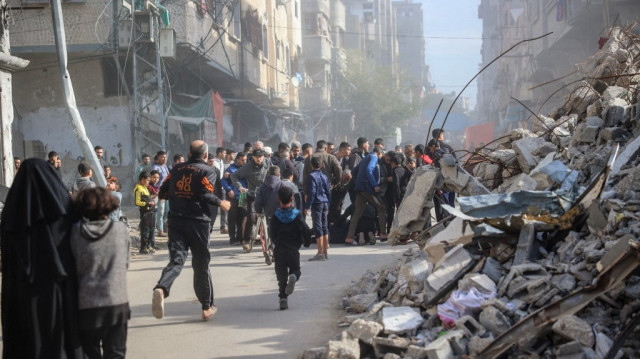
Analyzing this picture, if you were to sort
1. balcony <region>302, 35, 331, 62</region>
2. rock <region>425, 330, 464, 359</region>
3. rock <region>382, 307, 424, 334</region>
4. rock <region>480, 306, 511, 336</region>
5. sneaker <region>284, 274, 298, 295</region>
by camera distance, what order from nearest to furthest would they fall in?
rock <region>425, 330, 464, 359</region> < rock <region>480, 306, 511, 336</region> < rock <region>382, 307, 424, 334</region> < sneaker <region>284, 274, 298, 295</region> < balcony <region>302, 35, 331, 62</region>

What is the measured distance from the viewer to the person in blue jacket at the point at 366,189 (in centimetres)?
1301

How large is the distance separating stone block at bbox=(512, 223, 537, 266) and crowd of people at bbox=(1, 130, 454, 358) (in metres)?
2.46

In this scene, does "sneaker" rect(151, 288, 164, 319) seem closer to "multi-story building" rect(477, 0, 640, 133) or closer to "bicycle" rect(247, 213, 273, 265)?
"bicycle" rect(247, 213, 273, 265)

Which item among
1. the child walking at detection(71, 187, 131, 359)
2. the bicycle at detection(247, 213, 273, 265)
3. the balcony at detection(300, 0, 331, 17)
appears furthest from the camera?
the balcony at detection(300, 0, 331, 17)

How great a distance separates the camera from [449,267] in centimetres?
661

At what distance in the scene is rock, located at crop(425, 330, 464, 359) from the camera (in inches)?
201

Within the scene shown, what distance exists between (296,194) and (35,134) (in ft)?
45.3

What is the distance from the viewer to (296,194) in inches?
408

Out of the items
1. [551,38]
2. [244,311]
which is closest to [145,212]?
[244,311]

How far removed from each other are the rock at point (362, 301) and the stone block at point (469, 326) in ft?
6.22

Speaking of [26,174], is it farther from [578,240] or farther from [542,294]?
[578,240]

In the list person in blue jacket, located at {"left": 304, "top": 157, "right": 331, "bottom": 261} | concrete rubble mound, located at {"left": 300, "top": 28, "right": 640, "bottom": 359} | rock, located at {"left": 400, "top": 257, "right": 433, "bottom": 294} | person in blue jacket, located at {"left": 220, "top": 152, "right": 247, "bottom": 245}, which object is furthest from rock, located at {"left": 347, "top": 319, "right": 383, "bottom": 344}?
person in blue jacket, located at {"left": 220, "top": 152, "right": 247, "bottom": 245}

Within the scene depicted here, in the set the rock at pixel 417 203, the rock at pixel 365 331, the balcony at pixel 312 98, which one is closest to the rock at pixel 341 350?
the rock at pixel 365 331

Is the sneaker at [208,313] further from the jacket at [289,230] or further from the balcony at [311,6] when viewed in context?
the balcony at [311,6]
